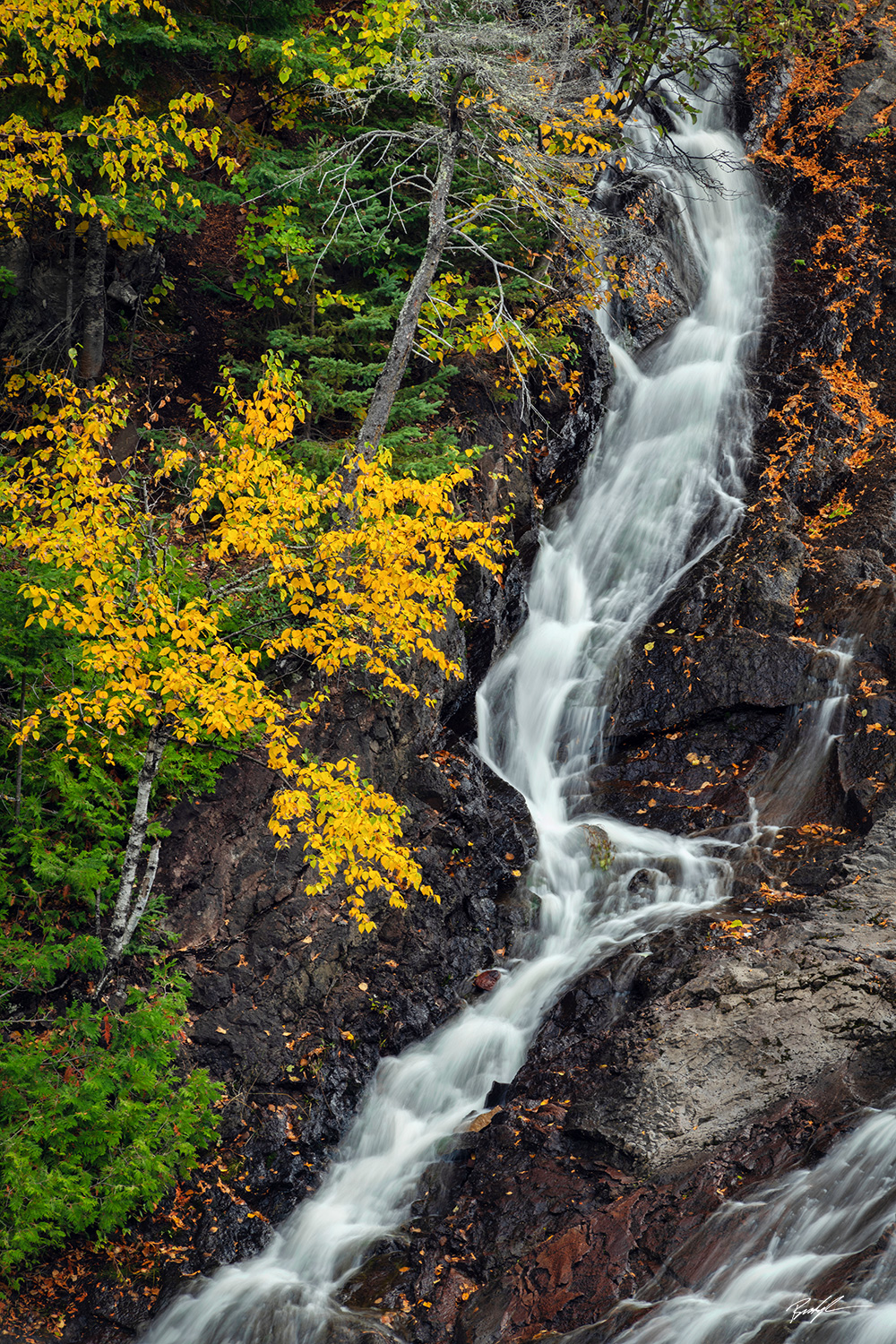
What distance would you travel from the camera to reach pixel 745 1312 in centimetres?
500

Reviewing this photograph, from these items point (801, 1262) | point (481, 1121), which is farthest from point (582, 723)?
point (801, 1262)

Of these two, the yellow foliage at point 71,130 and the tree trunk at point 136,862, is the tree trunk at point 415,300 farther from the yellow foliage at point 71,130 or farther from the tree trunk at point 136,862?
the tree trunk at point 136,862

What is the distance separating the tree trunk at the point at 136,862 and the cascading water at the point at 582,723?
2.44 metres

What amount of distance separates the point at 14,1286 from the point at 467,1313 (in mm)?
2854

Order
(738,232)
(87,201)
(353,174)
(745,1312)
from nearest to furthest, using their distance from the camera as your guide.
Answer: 1. (745,1312)
2. (87,201)
3. (353,174)
4. (738,232)

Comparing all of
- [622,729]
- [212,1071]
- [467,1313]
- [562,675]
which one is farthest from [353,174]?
[467,1313]

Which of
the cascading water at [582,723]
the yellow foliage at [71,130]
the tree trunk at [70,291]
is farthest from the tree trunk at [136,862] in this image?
the tree trunk at [70,291]

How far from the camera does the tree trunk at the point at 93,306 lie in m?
9.77

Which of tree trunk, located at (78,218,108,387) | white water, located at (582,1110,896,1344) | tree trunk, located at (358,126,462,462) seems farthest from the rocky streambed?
tree trunk, located at (78,218,108,387)

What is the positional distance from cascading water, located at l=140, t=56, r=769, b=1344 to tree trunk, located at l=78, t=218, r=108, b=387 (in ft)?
18.9

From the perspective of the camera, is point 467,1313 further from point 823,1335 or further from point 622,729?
point 622,729

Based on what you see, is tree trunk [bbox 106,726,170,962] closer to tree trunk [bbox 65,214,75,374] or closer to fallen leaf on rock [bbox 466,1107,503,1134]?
fallen leaf on rock [bbox 466,1107,503,1134]

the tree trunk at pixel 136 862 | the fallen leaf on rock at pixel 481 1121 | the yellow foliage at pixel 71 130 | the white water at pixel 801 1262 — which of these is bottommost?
the fallen leaf on rock at pixel 481 1121

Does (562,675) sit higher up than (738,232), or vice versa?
(738,232)
